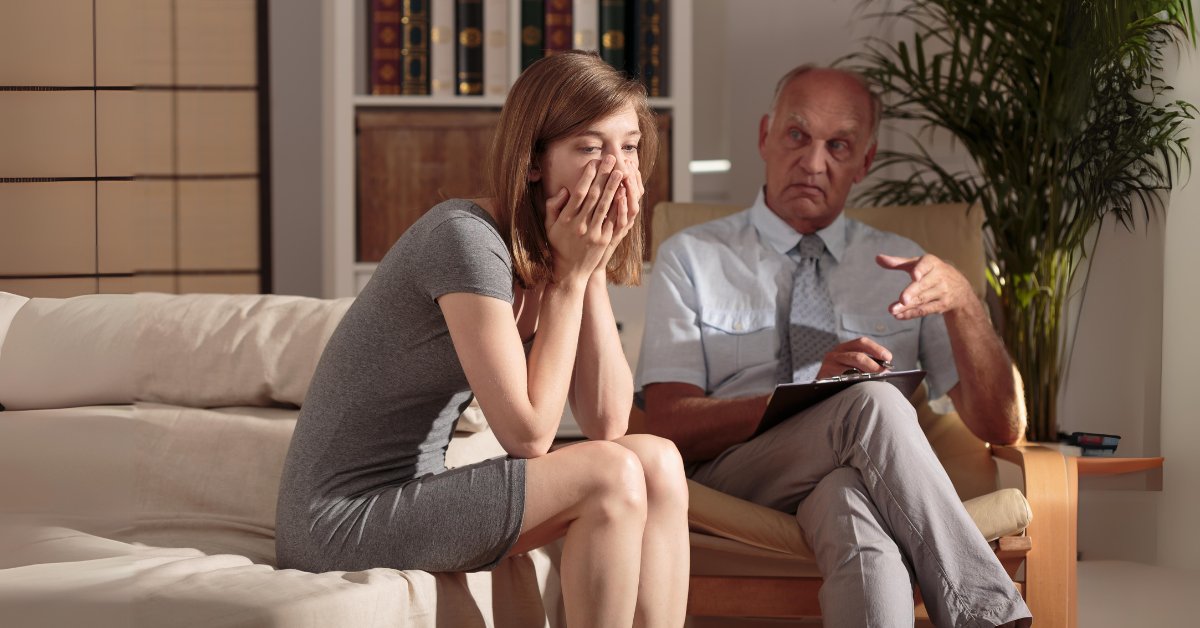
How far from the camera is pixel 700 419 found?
7.09 feet

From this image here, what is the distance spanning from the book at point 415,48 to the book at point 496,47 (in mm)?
150

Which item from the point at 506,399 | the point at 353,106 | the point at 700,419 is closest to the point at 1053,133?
the point at 700,419

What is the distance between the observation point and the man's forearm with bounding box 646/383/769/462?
2127mm

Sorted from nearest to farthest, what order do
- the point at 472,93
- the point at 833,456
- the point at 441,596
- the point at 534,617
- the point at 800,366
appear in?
the point at 441,596, the point at 534,617, the point at 833,456, the point at 800,366, the point at 472,93

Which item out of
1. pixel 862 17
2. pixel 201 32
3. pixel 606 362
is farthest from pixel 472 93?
pixel 606 362

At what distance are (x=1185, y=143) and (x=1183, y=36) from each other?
0.25 metres

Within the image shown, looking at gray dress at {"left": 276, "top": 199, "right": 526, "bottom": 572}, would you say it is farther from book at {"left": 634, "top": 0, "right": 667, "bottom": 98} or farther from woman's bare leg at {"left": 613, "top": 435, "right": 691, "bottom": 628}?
book at {"left": 634, "top": 0, "right": 667, "bottom": 98}

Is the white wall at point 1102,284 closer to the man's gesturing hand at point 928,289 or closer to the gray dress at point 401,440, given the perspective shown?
the man's gesturing hand at point 928,289

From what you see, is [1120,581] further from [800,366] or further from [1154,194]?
[800,366]

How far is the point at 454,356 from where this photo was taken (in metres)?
1.60

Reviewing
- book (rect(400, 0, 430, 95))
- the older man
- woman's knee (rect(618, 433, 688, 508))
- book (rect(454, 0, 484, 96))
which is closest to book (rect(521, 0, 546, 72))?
book (rect(454, 0, 484, 96))

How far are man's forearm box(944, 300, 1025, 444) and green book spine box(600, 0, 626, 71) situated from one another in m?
1.29

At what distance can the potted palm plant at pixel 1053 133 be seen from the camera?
2.80 meters

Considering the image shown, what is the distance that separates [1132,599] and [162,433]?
2084mm
